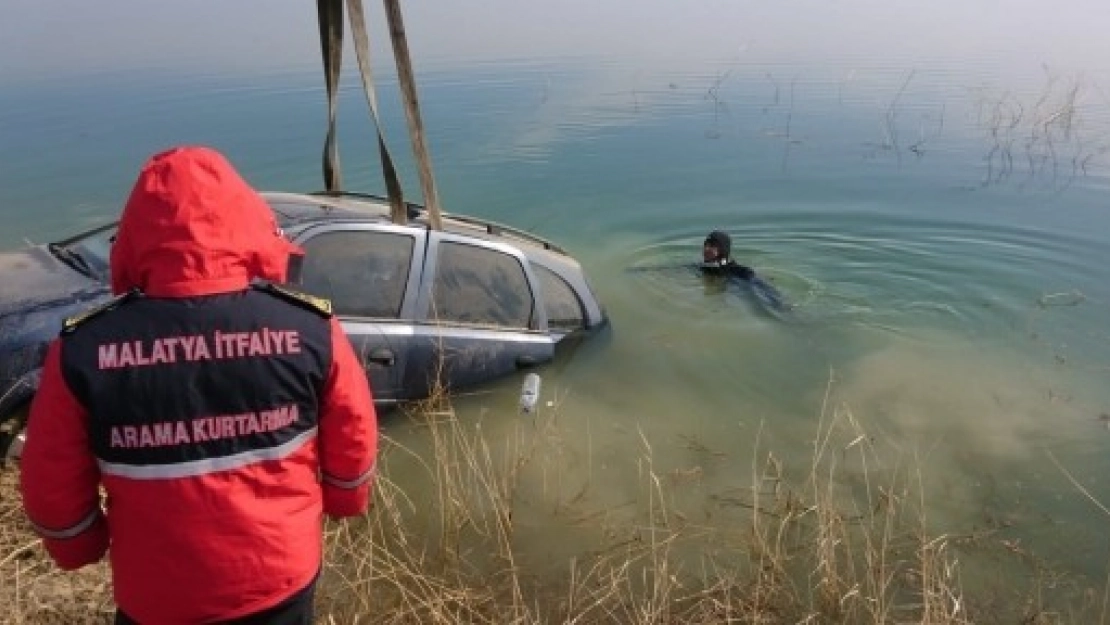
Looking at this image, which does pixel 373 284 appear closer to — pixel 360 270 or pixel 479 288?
pixel 360 270

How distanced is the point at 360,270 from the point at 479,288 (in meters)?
1.16

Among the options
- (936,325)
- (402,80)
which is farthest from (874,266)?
(402,80)

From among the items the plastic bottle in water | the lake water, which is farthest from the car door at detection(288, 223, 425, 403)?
the plastic bottle in water

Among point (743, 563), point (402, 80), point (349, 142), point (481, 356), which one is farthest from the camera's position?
point (349, 142)

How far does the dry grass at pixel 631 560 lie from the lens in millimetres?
4020

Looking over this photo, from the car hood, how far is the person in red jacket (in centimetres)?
298

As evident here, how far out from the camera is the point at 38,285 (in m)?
5.15

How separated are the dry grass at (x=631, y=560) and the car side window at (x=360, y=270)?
0.88 metres

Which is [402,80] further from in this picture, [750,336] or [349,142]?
[349,142]

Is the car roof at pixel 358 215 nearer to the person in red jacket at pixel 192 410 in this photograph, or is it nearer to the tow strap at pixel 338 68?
the tow strap at pixel 338 68

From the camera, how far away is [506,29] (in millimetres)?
33688

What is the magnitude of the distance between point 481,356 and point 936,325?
5.60 metres

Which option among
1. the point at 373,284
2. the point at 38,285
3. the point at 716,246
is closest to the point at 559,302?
the point at 373,284

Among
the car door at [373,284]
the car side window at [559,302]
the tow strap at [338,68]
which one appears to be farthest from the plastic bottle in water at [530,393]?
the tow strap at [338,68]
